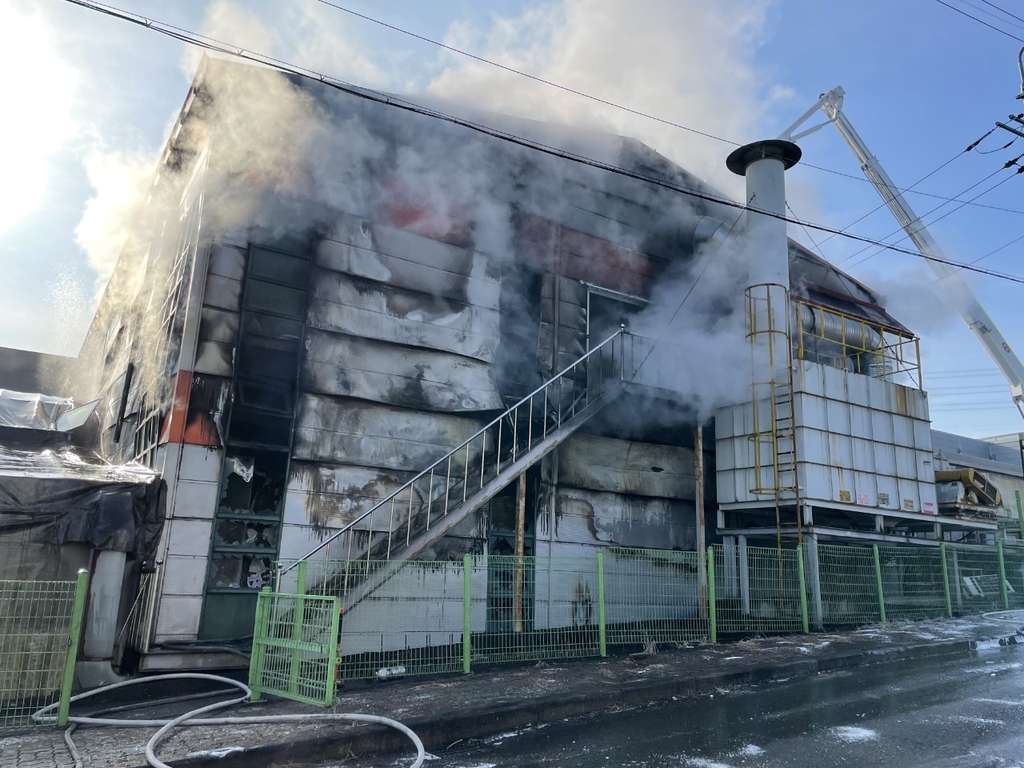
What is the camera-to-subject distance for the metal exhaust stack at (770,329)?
12.0 m

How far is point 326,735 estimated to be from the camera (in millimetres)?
5656

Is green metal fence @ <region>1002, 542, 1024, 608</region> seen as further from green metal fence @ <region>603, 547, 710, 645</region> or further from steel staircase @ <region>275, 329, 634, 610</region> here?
steel staircase @ <region>275, 329, 634, 610</region>

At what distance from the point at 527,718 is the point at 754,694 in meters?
2.72

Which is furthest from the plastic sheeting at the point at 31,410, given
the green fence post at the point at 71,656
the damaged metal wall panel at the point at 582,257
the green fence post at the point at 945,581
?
the green fence post at the point at 945,581

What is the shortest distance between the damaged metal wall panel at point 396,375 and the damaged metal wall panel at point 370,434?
18 cm

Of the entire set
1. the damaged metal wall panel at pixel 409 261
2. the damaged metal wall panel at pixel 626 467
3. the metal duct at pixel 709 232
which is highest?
the metal duct at pixel 709 232

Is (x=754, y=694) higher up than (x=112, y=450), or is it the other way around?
(x=112, y=450)

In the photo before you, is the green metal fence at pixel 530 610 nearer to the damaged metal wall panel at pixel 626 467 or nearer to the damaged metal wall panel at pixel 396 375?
the damaged metal wall panel at pixel 626 467

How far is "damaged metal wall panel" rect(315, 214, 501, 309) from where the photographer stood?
420 inches

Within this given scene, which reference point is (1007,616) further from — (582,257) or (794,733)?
(582,257)

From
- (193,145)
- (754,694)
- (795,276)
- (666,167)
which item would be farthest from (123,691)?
Answer: (795,276)

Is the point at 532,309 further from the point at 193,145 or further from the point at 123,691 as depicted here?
the point at 123,691

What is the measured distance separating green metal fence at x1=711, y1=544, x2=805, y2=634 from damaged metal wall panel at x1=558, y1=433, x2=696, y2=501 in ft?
6.42

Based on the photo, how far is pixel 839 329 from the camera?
15.0 metres
